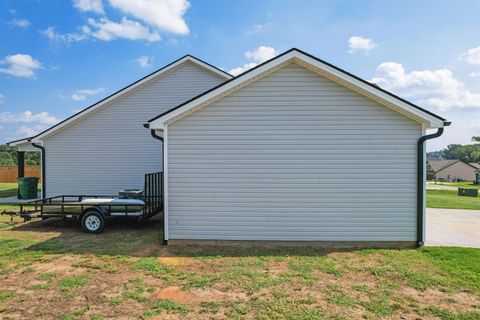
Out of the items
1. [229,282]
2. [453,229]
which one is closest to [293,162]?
[229,282]

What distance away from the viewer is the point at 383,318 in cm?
367

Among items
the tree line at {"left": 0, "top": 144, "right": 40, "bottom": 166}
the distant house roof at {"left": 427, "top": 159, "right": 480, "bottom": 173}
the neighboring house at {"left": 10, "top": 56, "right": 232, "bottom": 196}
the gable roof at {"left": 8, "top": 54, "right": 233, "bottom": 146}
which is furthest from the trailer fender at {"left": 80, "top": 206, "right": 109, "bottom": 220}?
the distant house roof at {"left": 427, "top": 159, "right": 480, "bottom": 173}

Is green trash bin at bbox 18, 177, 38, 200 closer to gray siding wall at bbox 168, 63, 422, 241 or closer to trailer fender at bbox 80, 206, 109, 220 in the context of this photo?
trailer fender at bbox 80, 206, 109, 220

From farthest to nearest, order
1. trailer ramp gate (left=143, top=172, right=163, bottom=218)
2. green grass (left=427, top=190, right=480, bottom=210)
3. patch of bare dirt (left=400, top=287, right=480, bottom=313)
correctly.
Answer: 1. green grass (left=427, top=190, right=480, bottom=210)
2. trailer ramp gate (left=143, top=172, right=163, bottom=218)
3. patch of bare dirt (left=400, top=287, right=480, bottom=313)

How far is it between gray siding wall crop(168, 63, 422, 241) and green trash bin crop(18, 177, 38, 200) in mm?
12214

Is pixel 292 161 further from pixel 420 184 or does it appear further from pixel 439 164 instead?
pixel 439 164

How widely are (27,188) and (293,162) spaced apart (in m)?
15.0

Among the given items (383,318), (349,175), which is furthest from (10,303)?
(349,175)

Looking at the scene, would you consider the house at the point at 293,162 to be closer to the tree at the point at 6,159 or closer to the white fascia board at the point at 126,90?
the white fascia board at the point at 126,90

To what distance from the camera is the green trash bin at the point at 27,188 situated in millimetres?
14102

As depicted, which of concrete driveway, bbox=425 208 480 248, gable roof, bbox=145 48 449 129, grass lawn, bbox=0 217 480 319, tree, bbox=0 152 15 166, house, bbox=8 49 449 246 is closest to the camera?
grass lawn, bbox=0 217 480 319

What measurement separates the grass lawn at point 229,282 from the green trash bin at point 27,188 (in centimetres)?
918

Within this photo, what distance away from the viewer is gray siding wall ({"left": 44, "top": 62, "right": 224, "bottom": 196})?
11555 mm

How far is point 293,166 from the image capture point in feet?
21.9
